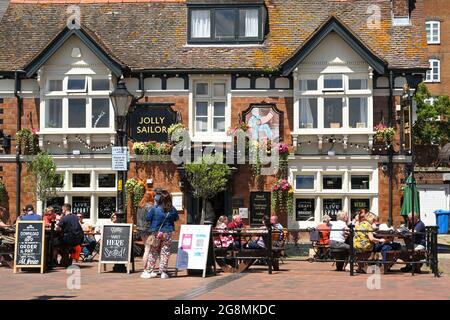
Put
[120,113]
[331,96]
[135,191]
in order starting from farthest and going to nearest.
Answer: [135,191] < [331,96] < [120,113]

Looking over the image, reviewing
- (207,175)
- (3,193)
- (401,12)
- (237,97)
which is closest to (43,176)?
(3,193)

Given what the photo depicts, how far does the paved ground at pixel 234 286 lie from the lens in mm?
14320

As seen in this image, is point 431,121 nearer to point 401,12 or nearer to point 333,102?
point 401,12

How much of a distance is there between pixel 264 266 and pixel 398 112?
9840mm

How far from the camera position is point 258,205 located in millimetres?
28891

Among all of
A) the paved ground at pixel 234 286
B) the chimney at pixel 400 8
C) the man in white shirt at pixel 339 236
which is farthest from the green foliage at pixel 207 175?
the chimney at pixel 400 8

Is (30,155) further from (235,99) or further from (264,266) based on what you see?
(264,266)

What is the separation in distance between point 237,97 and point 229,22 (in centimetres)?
289

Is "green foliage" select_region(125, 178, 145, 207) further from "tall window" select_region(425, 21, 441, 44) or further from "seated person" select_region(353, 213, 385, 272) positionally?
"tall window" select_region(425, 21, 441, 44)

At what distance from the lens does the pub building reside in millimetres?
28562

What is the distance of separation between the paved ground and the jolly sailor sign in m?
9.79
